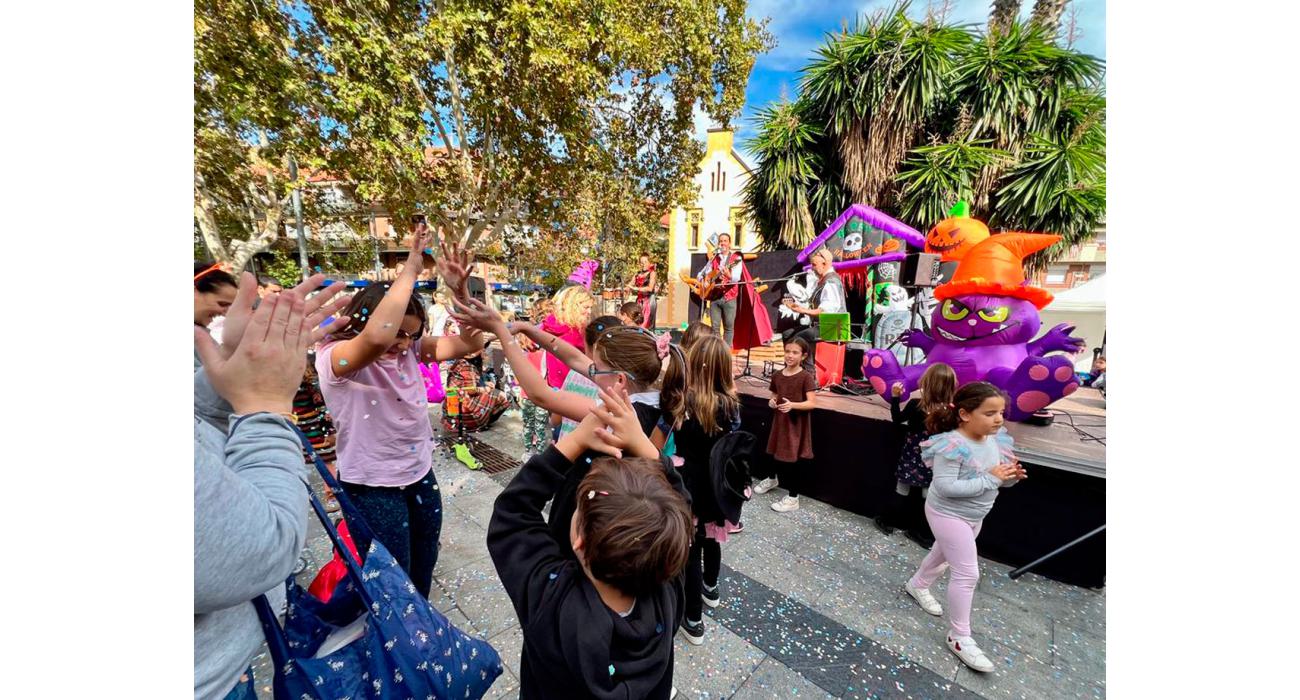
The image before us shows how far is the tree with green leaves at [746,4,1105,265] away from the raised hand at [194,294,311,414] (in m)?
9.38

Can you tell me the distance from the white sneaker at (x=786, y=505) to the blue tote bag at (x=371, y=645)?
9.30 ft

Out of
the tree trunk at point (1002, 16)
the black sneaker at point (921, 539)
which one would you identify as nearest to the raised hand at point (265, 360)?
the black sneaker at point (921, 539)

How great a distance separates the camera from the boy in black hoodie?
0.93 metres

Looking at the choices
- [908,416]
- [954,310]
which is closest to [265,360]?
[908,416]

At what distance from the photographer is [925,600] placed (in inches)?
95.1

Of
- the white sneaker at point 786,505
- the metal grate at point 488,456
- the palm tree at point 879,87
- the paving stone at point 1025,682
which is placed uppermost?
the palm tree at point 879,87

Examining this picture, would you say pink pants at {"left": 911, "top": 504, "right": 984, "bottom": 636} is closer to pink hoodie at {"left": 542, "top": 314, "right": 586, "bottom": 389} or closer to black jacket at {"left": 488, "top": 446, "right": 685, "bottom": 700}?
black jacket at {"left": 488, "top": 446, "right": 685, "bottom": 700}

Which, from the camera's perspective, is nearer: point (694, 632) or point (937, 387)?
point (694, 632)

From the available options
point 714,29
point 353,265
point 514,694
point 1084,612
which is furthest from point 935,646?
point 353,265

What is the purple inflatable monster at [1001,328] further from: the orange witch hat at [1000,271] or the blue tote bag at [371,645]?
the blue tote bag at [371,645]

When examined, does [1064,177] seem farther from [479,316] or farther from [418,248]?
[418,248]

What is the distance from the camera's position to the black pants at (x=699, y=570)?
2010 mm

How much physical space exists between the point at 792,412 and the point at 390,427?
290 cm

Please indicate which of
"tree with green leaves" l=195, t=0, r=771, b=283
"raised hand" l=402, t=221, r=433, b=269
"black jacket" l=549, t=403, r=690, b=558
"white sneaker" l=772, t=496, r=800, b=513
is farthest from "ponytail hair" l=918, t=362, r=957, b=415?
"tree with green leaves" l=195, t=0, r=771, b=283
